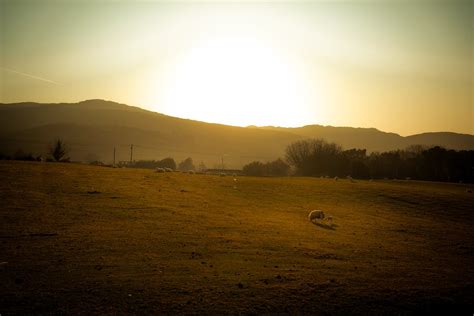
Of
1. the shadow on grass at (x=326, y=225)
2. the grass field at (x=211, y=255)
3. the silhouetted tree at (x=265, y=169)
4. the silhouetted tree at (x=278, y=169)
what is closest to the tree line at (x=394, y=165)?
the silhouetted tree at (x=265, y=169)

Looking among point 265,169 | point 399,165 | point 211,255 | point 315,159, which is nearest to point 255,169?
point 265,169

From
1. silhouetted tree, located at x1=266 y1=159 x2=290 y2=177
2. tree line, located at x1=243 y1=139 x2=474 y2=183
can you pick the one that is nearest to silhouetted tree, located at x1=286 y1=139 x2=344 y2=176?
tree line, located at x1=243 y1=139 x2=474 y2=183

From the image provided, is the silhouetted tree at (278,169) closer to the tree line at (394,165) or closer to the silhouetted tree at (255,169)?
the silhouetted tree at (255,169)

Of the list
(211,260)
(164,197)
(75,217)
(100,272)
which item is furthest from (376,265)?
(164,197)

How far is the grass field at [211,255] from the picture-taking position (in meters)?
12.5

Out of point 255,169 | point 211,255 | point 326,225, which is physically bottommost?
point 326,225

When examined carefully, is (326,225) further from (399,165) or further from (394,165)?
(399,165)

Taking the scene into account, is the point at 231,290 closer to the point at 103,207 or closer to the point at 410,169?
the point at 103,207

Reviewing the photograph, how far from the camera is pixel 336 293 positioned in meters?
13.5

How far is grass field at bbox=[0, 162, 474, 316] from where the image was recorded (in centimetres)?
1245

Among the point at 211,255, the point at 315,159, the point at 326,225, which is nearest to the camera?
the point at 211,255

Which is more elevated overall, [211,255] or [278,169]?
[278,169]

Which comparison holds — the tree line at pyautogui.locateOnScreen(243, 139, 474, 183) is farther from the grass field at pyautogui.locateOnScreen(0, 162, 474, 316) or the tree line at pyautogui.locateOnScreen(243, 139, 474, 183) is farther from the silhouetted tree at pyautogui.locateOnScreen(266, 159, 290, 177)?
the grass field at pyautogui.locateOnScreen(0, 162, 474, 316)

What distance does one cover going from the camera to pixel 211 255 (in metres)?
17.7
